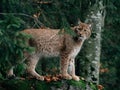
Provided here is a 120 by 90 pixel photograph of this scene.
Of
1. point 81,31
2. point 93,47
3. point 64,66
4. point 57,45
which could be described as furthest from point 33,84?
point 93,47

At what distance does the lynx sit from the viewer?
41.8ft

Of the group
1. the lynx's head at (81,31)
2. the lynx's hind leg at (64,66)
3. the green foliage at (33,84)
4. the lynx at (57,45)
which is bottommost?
the green foliage at (33,84)

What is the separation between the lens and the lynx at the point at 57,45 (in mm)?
12742

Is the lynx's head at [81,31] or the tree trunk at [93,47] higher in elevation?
the lynx's head at [81,31]

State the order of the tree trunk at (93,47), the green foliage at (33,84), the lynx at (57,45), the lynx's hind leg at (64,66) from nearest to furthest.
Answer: the green foliage at (33,84) < the lynx's hind leg at (64,66) < the lynx at (57,45) < the tree trunk at (93,47)

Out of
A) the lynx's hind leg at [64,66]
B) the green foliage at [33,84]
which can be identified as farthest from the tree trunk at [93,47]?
the green foliage at [33,84]

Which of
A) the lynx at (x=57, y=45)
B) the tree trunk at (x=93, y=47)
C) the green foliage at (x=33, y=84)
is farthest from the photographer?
the tree trunk at (x=93, y=47)

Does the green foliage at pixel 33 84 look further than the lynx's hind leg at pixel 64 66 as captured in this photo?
No

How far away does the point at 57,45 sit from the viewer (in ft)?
42.3

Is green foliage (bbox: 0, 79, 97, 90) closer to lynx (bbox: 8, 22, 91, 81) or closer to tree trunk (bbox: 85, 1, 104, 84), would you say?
lynx (bbox: 8, 22, 91, 81)

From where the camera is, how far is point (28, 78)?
41.0 ft

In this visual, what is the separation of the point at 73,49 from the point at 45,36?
63 centimetres

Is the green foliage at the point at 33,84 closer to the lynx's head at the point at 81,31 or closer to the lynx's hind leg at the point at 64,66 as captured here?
the lynx's hind leg at the point at 64,66

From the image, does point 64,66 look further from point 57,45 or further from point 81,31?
point 81,31
